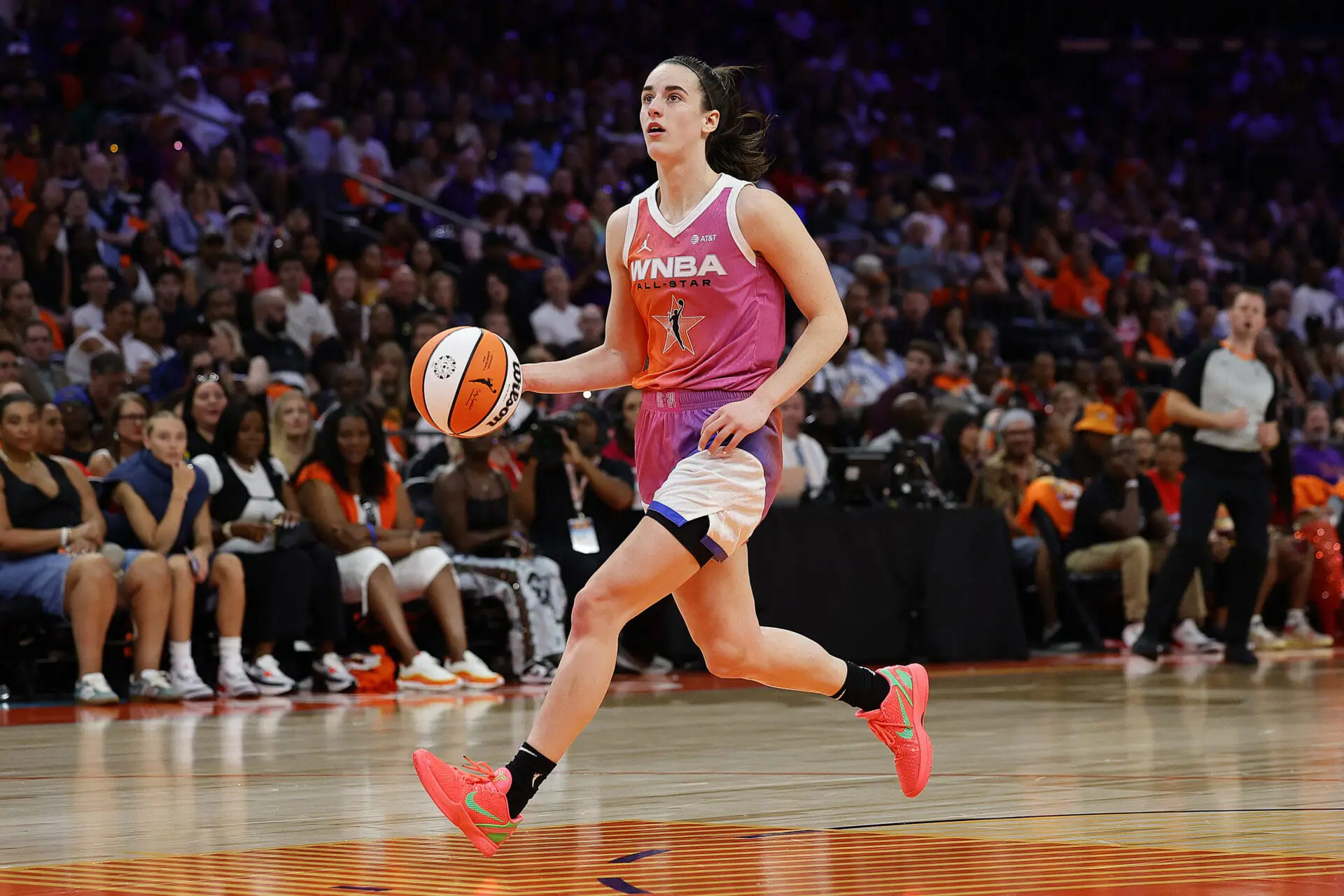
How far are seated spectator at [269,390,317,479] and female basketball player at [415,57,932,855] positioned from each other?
6.24 metres

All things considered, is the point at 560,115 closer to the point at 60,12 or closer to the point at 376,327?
the point at 60,12

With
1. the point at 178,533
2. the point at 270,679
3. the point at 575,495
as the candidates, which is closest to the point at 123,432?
the point at 178,533

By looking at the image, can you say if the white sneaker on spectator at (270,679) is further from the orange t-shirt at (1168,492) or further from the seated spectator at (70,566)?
the orange t-shirt at (1168,492)

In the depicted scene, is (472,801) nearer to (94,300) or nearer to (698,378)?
(698,378)

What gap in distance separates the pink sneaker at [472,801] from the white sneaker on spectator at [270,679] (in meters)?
5.77

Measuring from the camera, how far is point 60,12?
55.2 ft

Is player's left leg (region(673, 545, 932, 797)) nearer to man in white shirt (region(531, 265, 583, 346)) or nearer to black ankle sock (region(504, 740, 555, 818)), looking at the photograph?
black ankle sock (region(504, 740, 555, 818))

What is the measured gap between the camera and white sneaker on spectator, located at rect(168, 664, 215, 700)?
9.36 meters

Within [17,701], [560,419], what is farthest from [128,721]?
[560,419]

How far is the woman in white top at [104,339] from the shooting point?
12250mm

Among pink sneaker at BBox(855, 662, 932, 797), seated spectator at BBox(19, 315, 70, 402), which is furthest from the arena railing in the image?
pink sneaker at BBox(855, 662, 932, 797)

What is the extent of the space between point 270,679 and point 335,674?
15.6 inches

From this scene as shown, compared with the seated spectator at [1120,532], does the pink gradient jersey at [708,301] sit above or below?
above

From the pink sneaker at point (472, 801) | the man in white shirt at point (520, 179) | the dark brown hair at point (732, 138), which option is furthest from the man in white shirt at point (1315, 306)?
the pink sneaker at point (472, 801)
